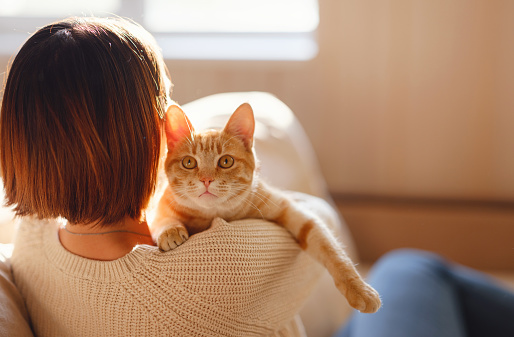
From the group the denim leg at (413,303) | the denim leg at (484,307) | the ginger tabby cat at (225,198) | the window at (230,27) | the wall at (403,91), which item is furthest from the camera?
the window at (230,27)

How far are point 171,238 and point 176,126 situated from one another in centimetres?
20

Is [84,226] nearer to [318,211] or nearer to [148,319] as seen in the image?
[148,319]

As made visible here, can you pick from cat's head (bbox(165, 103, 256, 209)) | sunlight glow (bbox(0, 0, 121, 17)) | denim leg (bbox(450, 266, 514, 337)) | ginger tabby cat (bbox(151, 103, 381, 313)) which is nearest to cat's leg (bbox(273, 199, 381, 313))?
ginger tabby cat (bbox(151, 103, 381, 313))

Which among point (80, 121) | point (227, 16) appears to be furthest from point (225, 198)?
point (227, 16)

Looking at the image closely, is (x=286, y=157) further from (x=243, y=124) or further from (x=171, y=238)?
(x=171, y=238)

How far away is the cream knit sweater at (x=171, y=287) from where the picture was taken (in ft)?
2.68

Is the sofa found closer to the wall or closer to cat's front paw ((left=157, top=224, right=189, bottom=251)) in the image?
the wall

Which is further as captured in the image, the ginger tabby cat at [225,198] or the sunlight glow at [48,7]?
the sunlight glow at [48,7]

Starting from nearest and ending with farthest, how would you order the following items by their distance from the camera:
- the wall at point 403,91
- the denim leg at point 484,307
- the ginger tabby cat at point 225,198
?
the ginger tabby cat at point 225,198 → the denim leg at point 484,307 → the wall at point 403,91

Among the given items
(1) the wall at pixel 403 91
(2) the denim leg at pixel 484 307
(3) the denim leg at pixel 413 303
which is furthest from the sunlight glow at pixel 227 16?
(2) the denim leg at pixel 484 307

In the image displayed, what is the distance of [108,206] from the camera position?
0.82m

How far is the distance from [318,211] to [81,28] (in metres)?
0.73

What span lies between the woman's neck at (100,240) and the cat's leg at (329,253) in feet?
0.99

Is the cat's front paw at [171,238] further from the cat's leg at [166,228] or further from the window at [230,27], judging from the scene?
the window at [230,27]
